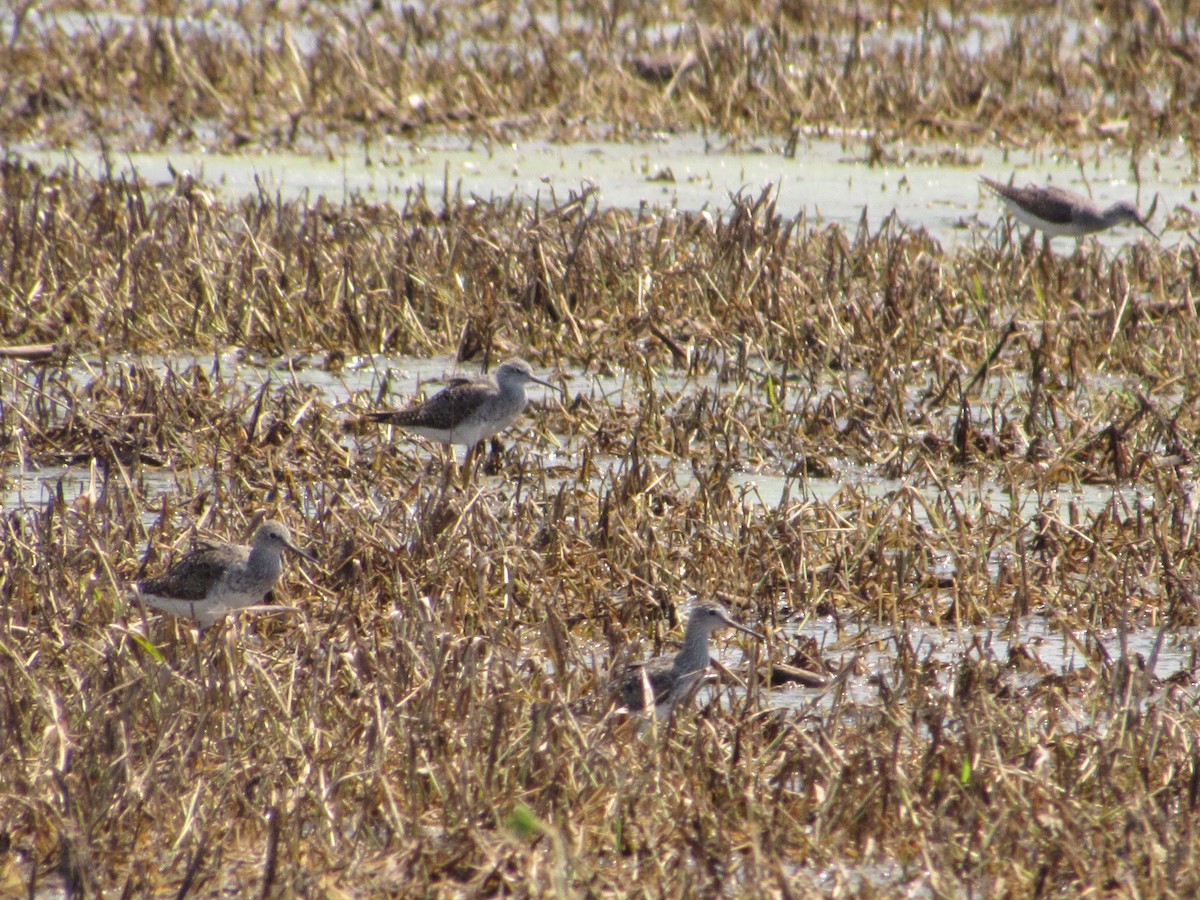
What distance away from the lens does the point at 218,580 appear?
554cm

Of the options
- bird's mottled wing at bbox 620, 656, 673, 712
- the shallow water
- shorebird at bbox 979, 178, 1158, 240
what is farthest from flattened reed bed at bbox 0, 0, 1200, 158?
bird's mottled wing at bbox 620, 656, 673, 712

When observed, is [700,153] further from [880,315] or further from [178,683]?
[178,683]

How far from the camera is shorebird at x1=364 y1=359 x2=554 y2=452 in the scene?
7.25 metres

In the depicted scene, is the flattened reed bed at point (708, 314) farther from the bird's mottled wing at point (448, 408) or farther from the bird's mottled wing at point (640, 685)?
the bird's mottled wing at point (640, 685)

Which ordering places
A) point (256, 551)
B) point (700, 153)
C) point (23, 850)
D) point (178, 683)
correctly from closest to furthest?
point (23, 850) < point (178, 683) < point (256, 551) < point (700, 153)

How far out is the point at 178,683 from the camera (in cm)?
468

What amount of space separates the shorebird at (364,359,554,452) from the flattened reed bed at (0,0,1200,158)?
6154 millimetres

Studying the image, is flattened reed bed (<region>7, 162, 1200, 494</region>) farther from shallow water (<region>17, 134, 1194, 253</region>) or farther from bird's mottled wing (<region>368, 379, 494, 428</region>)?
shallow water (<region>17, 134, 1194, 253</region>)

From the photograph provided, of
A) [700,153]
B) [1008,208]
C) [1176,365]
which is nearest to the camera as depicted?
[1176,365]

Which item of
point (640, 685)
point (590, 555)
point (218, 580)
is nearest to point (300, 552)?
point (218, 580)

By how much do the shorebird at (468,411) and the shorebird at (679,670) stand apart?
206 cm

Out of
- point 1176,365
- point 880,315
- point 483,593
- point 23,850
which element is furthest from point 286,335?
point 23,850

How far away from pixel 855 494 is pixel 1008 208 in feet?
15.7

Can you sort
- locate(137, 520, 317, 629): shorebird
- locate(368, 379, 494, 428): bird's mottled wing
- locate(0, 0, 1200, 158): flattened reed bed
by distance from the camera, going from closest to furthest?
locate(137, 520, 317, 629): shorebird → locate(368, 379, 494, 428): bird's mottled wing → locate(0, 0, 1200, 158): flattened reed bed
